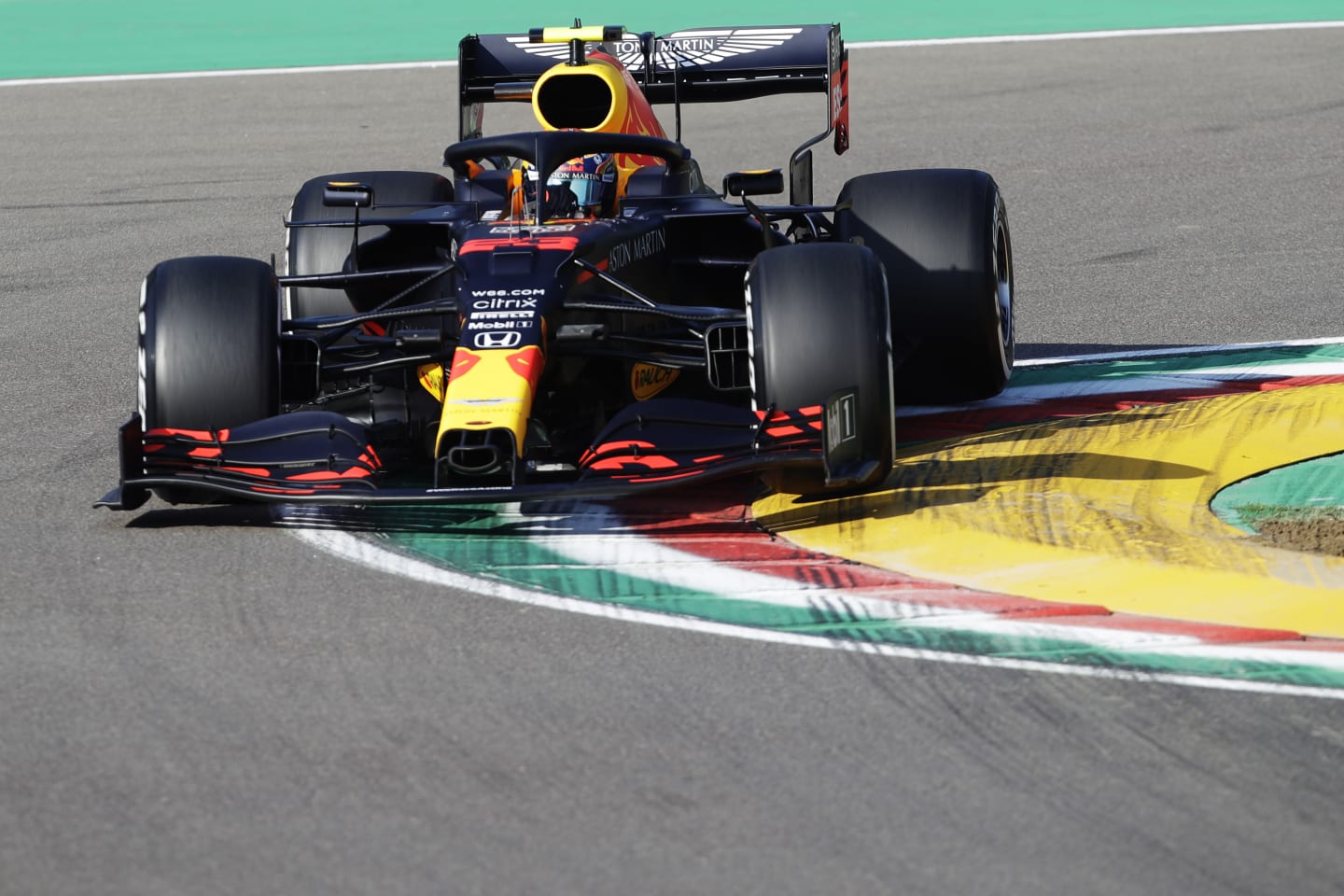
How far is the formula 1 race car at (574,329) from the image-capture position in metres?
5.93

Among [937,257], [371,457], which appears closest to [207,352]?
[371,457]

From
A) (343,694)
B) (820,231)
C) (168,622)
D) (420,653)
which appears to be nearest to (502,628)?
(420,653)

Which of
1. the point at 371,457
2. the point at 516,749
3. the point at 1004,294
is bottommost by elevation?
the point at 516,749

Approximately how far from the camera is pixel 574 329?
6.31 meters

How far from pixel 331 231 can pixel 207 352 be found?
2.05 m

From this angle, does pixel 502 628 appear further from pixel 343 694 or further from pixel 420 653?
pixel 343 694

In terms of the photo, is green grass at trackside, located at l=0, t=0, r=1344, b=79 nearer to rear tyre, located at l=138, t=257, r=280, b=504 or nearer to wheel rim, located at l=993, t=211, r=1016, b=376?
wheel rim, located at l=993, t=211, r=1016, b=376

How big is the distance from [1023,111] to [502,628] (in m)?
11.3

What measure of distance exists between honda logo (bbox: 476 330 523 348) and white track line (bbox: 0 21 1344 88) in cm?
1293

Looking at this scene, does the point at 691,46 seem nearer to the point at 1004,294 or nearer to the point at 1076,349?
the point at 1004,294

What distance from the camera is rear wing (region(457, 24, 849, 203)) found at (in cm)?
862

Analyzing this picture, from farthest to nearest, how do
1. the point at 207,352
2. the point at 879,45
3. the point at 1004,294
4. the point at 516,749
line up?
the point at 879,45
the point at 1004,294
the point at 207,352
the point at 516,749

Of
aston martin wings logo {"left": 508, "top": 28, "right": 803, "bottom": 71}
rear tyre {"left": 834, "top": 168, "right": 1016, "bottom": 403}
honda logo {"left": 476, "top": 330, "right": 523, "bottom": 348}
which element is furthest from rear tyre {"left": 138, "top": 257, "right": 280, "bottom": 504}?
aston martin wings logo {"left": 508, "top": 28, "right": 803, "bottom": 71}

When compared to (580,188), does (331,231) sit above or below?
below
